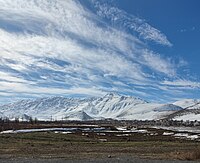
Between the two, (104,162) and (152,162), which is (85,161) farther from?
(152,162)

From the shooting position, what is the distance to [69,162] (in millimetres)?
35469

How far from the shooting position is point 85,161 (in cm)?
3622

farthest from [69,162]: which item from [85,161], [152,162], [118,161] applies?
[152,162]

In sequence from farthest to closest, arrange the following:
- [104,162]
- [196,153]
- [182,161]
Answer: [196,153]
[182,161]
[104,162]

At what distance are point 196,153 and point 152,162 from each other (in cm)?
718

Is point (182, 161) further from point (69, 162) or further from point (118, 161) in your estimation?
point (69, 162)

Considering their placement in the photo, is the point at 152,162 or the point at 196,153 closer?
the point at 152,162

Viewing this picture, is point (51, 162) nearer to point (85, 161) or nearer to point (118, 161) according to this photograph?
point (85, 161)

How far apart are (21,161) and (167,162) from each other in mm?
14358

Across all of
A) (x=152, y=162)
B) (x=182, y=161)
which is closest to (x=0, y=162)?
(x=152, y=162)

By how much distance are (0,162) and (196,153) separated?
68.9ft

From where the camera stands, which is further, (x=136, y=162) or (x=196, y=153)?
(x=196, y=153)

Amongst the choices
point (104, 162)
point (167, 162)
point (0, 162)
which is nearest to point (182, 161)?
point (167, 162)

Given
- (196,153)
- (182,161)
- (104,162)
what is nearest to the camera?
(104,162)
